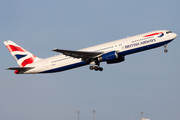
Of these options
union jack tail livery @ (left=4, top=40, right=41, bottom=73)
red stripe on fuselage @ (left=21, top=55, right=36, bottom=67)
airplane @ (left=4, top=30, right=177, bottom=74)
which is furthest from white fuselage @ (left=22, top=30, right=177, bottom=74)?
union jack tail livery @ (left=4, top=40, right=41, bottom=73)

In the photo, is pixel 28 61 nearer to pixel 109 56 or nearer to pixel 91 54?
pixel 91 54

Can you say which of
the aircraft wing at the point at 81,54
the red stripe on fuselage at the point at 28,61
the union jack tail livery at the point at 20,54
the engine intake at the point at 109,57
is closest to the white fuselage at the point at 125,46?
the engine intake at the point at 109,57

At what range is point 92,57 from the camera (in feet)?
172

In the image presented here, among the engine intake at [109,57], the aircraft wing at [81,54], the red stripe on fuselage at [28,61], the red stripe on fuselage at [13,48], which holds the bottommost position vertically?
the engine intake at [109,57]

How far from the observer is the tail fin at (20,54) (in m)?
58.4

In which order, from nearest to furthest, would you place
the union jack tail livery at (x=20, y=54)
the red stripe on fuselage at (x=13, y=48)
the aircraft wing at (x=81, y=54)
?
the aircraft wing at (x=81, y=54), the union jack tail livery at (x=20, y=54), the red stripe on fuselage at (x=13, y=48)

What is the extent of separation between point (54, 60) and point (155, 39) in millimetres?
19211

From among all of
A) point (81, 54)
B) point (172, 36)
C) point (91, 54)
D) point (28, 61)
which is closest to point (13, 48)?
point (28, 61)

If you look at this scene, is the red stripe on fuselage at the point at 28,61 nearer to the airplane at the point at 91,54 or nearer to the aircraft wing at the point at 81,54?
the airplane at the point at 91,54

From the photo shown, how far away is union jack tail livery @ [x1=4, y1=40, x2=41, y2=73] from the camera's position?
5841 cm

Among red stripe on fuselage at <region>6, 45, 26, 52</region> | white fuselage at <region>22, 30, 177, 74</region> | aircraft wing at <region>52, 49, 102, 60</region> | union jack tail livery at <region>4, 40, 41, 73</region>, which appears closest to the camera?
white fuselage at <region>22, 30, 177, 74</region>

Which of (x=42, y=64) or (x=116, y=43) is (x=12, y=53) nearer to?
(x=42, y=64)

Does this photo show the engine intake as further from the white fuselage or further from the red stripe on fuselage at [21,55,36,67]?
the red stripe on fuselage at [21,55,36,67]

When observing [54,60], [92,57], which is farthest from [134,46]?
[54,60]
